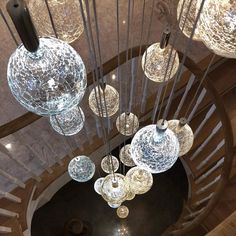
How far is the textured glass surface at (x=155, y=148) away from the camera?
1491 millimetres

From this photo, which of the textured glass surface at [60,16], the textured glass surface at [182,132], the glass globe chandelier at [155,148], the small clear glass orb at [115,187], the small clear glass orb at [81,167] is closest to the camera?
the glass globe chandelier at [155,148]

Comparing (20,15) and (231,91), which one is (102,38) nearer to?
(231,91)

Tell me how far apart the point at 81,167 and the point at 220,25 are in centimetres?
173

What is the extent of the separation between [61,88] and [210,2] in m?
0.52

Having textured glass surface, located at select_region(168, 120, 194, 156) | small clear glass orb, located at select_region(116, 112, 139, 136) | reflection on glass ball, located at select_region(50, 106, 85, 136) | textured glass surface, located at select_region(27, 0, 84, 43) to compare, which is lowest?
small clear glass orb, located at select_region(116, 112, 139, 136)

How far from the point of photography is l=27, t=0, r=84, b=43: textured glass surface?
1659 millimetres

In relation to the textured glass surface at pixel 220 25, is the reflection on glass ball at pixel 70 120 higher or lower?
lower

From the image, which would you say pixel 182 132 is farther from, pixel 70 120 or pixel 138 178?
pixel 70 120

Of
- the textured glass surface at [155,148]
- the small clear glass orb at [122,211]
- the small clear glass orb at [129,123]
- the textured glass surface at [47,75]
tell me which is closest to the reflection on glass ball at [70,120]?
the small clear glass orb at [129,123]

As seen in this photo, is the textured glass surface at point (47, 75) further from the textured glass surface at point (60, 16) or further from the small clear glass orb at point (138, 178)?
the small clear glass orb at point (138, 178)

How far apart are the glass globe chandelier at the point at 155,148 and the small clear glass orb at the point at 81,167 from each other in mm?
980

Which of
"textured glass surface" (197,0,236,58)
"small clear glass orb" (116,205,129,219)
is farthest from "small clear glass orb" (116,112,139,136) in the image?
"small clear glass orb" (116,205,129,219)

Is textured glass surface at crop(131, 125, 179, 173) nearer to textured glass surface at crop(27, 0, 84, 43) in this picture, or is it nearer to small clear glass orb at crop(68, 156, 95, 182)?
textured glass surface at crop(27, 0, 84, 43)

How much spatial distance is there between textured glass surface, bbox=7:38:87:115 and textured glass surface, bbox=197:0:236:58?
16.5 inches
